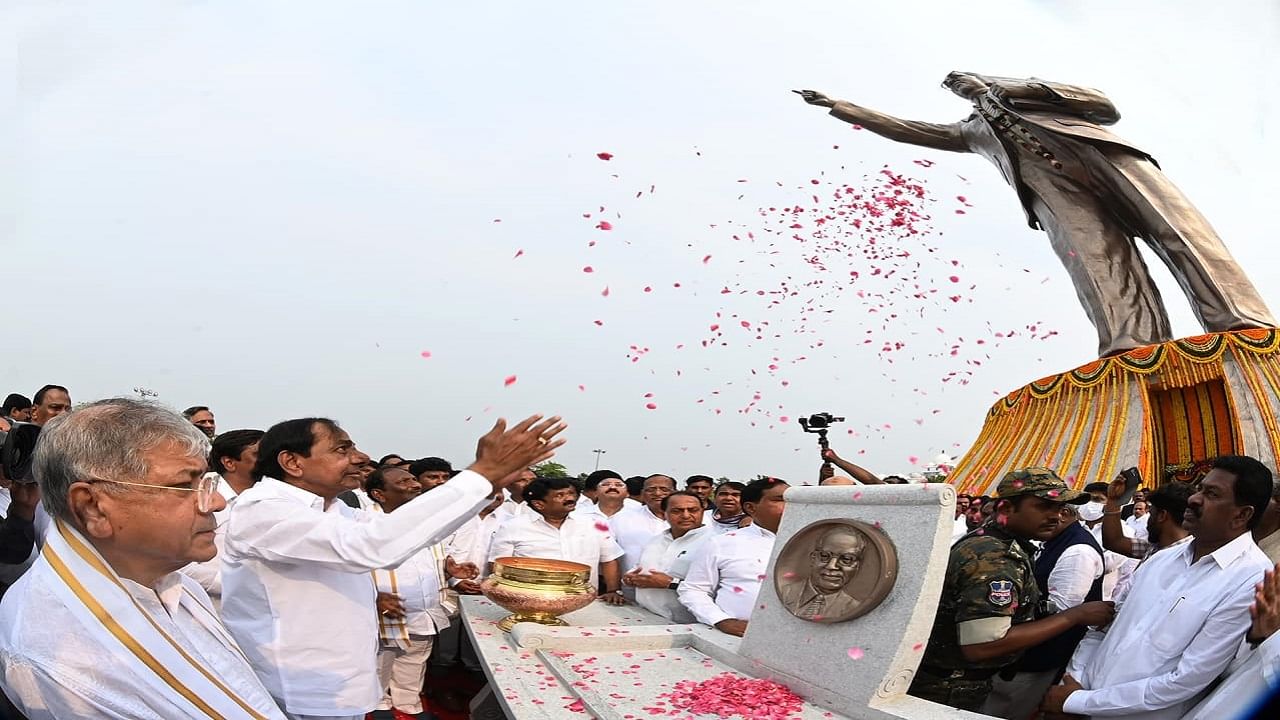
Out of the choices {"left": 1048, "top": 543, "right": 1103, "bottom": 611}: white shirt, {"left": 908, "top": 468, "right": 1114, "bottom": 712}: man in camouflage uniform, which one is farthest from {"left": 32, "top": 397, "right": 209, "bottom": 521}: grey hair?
{"left": 1048, "top": 543, "right": 1103, "bottom": 611}: white shirt

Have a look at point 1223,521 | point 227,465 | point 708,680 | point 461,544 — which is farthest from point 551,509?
point 1223,521

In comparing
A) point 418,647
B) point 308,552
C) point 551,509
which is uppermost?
point 308,552

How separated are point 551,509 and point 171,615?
4.37 metres

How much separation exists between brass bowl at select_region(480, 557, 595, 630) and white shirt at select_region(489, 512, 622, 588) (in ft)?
6.08

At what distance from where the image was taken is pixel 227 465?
462cm

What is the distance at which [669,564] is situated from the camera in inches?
234

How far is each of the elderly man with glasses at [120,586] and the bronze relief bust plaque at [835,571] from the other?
72.5 inches

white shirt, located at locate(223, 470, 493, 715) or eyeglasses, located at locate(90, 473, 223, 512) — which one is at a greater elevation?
eyeglasses, located at locate(90, 473, 223, 512)

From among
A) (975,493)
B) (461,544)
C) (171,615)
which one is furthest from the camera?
(975,493)

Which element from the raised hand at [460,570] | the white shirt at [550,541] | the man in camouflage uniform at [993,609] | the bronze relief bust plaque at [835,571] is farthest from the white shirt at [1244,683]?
the raised hand at [460,570]

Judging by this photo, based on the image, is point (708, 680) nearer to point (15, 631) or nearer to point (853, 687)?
point (853, 687)

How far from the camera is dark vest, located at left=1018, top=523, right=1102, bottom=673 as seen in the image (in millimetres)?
3861

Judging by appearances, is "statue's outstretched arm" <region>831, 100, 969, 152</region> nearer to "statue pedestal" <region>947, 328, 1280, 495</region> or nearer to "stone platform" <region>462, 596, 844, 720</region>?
"statue pedestal" <region>947, 328, 1280, 495</region>

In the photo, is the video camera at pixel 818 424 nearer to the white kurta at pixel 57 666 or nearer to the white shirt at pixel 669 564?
the white shirt at pixel 669 564
